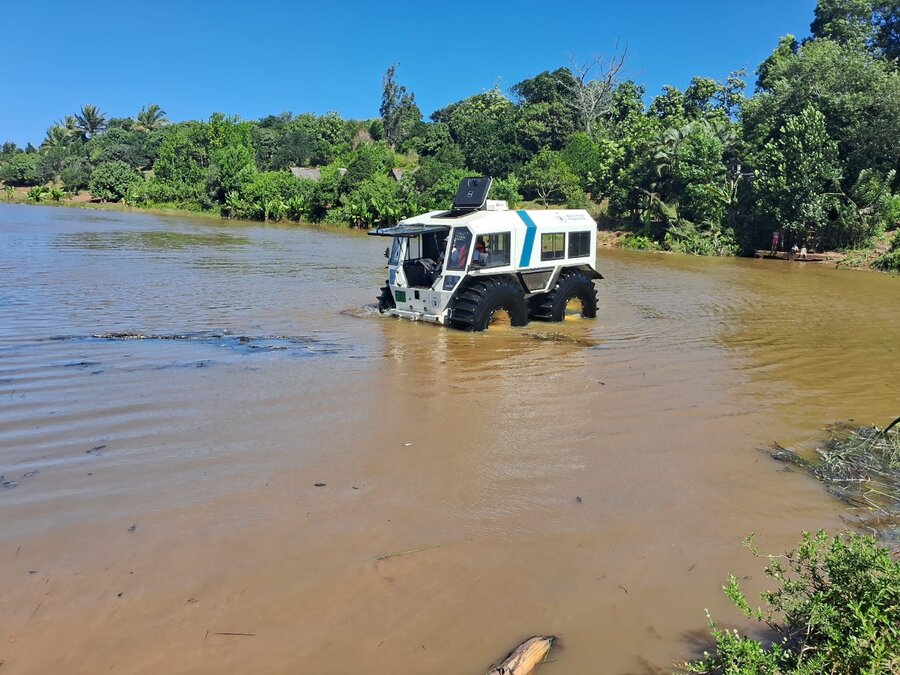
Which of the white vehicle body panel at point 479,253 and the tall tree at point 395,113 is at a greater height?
the tall tree at point 395,113

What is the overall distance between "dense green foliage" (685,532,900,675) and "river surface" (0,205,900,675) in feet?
2.09

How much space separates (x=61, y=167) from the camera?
77000mm

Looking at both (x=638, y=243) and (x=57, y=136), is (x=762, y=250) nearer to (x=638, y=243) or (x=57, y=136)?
(x=638, y=243)

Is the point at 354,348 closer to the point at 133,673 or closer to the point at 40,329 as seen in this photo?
the point at 40,329

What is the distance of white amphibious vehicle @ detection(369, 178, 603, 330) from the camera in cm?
1192

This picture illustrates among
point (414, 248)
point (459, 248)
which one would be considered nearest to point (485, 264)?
point (459, 248)

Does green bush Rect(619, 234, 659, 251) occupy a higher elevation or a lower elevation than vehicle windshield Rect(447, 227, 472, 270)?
higher

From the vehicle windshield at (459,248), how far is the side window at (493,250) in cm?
17

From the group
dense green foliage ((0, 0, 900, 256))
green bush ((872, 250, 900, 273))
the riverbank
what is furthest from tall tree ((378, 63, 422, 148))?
green bush ((872, 250, 900, 273))

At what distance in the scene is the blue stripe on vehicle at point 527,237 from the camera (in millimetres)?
12609

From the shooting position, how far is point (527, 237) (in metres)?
12.6

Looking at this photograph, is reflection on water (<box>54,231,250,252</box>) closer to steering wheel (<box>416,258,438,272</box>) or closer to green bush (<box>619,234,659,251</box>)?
steering wheel (<box>416,258,438,272</box>)

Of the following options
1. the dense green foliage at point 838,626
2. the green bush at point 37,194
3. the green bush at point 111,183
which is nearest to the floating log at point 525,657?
the dense green foliage at point 838,626

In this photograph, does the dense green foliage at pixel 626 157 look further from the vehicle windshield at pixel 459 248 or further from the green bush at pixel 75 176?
the vehicle windshield at pixel 459 248
